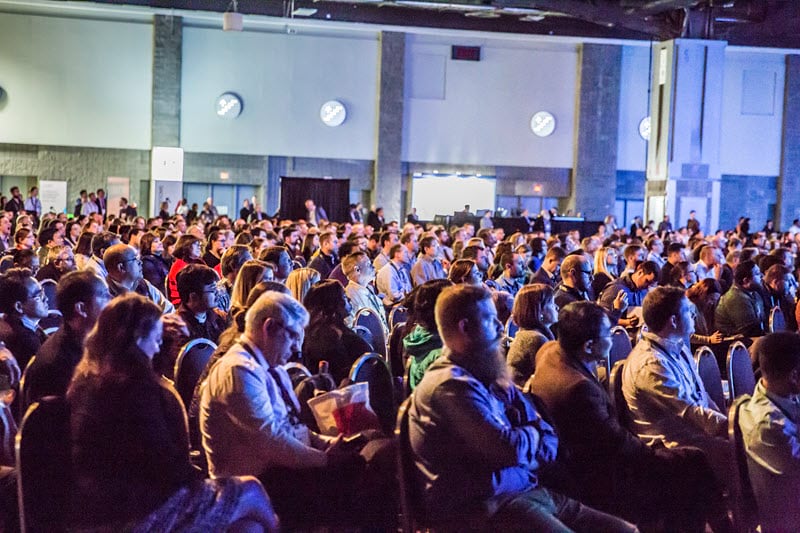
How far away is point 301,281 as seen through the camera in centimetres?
705

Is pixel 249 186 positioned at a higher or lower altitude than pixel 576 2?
lower

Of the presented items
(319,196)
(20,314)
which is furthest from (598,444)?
(319,196)

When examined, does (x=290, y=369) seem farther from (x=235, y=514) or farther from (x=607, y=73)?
(x=607, y=73)

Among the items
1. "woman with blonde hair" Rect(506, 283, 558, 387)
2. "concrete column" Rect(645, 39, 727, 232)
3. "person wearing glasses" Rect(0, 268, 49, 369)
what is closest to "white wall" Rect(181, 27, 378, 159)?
"concrete column" Rect(645, 39, 727, 232)

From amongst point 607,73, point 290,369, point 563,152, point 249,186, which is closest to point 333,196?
point 249,186

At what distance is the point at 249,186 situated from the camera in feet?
102

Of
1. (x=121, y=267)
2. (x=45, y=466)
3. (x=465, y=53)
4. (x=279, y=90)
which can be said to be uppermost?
(x=465, y=53)

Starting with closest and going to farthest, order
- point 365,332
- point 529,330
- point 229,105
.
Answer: point 529,330 → point 365,332 → point 229,105

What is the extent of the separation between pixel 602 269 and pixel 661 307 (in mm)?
5979

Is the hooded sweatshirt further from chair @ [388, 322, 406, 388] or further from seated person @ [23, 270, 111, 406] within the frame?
seated person @ [23, 270, 111, 406]

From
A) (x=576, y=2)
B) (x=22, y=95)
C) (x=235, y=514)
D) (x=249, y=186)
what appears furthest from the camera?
(x=249, y=186)

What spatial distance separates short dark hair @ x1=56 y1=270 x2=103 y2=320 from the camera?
4801 millimetres

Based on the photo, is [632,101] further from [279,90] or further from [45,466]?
[45,466]

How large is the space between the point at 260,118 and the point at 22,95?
22.9 feet
